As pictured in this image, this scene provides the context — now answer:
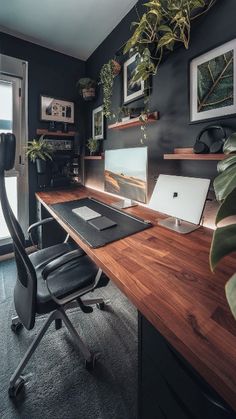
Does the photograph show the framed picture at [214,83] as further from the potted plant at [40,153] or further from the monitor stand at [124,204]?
the potted plant at [40,153]

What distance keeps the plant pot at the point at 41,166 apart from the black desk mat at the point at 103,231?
90 cm

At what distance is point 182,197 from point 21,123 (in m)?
2.31

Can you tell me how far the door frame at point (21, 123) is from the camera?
2355 millimetres

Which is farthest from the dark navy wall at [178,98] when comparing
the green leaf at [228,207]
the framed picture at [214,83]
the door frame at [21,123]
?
the door frame at [21,123]

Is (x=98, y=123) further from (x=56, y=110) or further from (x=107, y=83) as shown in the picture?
(x=56, y=110)

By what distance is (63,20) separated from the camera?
2.13 meters

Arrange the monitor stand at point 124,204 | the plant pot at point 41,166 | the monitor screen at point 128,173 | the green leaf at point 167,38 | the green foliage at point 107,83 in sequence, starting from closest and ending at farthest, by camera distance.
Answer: the green leaf at point 167,38, the monitor screen at point 128,173, the monitor stand at point 124,204, the green foliage at point 107,83, the plant pot at point 41,166

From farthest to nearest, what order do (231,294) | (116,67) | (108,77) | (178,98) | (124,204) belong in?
(108,77) < (116,67) < (124,204) < (178,98) < (231,294)

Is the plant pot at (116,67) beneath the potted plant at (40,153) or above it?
above

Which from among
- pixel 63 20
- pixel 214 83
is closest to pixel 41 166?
pixel 63 20

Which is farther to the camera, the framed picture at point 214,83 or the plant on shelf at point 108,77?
the plant on shelf at point 108,77

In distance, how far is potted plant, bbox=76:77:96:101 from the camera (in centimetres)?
254

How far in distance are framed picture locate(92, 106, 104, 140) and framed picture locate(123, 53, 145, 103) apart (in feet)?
1.83

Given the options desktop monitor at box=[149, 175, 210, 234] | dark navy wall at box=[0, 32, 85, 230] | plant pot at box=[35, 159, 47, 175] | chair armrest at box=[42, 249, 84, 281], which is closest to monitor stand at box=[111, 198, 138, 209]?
desktop monitor at box=[149, 175, 210, 234]
